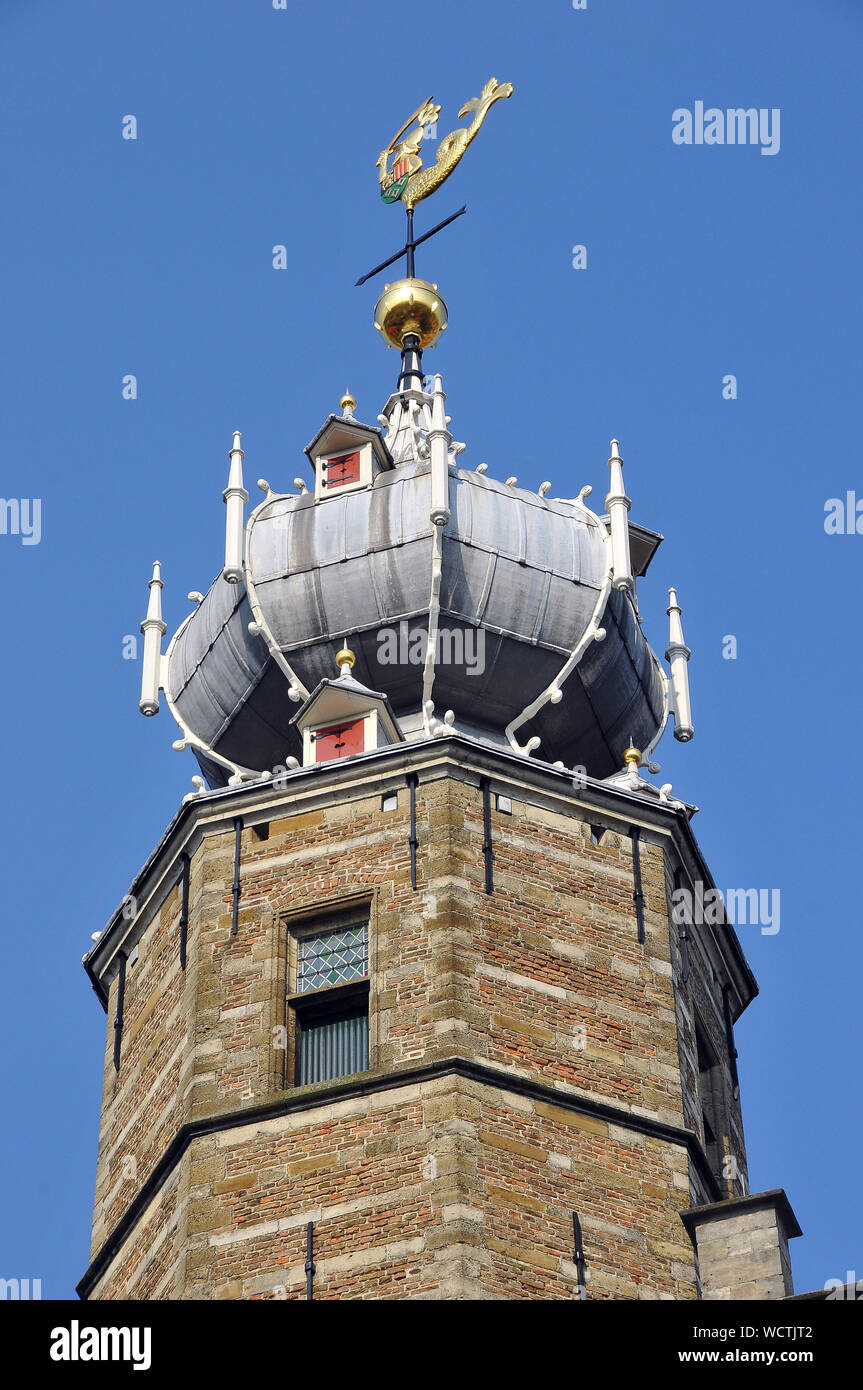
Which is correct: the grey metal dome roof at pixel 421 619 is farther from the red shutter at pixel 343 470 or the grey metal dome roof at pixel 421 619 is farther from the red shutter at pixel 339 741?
the red shutter at pixel 339 741

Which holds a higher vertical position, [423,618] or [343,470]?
[343,470]

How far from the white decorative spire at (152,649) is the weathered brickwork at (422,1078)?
8.37ft

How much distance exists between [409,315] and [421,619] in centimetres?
653

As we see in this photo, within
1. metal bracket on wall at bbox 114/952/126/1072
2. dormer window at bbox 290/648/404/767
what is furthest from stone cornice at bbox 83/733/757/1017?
metal bracket on wall at bbox 114/952/126/1072

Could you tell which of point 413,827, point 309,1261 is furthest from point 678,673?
point 309,1261

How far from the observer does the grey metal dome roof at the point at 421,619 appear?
3244 centimetres

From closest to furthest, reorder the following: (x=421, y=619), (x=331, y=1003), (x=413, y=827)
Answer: (x=331, y=1003)
(x=413, y=827)
(x=421, y=619)

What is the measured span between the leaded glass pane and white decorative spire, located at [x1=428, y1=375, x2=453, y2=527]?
14.9 feet

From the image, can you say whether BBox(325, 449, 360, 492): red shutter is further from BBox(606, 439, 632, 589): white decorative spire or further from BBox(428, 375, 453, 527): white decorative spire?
BBox(606, 439, 632, 589): white decorative spire

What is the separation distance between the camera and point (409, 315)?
3781 cm

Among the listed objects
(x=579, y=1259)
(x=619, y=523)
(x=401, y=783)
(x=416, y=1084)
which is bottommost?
(x=579, y=1259)

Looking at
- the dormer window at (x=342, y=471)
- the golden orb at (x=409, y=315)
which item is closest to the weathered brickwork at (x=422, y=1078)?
the dormer window at (x=342, y=471)

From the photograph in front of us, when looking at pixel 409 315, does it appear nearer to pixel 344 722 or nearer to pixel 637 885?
pixel 344 722
